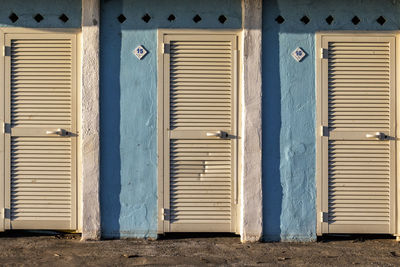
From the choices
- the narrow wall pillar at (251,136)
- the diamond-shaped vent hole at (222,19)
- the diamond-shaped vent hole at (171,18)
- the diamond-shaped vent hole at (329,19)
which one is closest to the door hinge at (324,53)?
the diamond-shaped vent hole at (329,19)

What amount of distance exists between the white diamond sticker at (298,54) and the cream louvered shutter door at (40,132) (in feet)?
8.82

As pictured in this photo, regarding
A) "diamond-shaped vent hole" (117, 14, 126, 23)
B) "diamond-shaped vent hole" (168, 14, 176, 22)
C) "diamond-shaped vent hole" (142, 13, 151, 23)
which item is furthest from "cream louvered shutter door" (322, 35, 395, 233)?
"diamond-shaped vent hole" (117, 14, 126, 23)

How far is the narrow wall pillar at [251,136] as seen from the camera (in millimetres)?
5930

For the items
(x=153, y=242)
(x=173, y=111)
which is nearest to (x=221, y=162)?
(x=173, y=111)

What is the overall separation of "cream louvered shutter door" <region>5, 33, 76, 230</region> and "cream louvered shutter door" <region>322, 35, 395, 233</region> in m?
3.16

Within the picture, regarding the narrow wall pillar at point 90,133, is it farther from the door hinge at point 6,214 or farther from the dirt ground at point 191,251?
the door hinge at point 6,214

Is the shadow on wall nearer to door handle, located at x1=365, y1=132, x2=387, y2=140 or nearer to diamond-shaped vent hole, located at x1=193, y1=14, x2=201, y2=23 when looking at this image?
diamond-shaped vent hole, located at x1=193, y1=14, x2=201, y2=23

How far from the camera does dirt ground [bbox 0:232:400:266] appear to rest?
17.2 ft

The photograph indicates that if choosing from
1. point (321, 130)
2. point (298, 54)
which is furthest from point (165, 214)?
point (298, 54)

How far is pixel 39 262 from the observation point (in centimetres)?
520

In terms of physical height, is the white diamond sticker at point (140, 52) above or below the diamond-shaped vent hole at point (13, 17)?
below

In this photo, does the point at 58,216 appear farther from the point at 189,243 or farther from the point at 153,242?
the point at 189,243

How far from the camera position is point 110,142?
6004mm

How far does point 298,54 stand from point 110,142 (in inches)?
99.5
